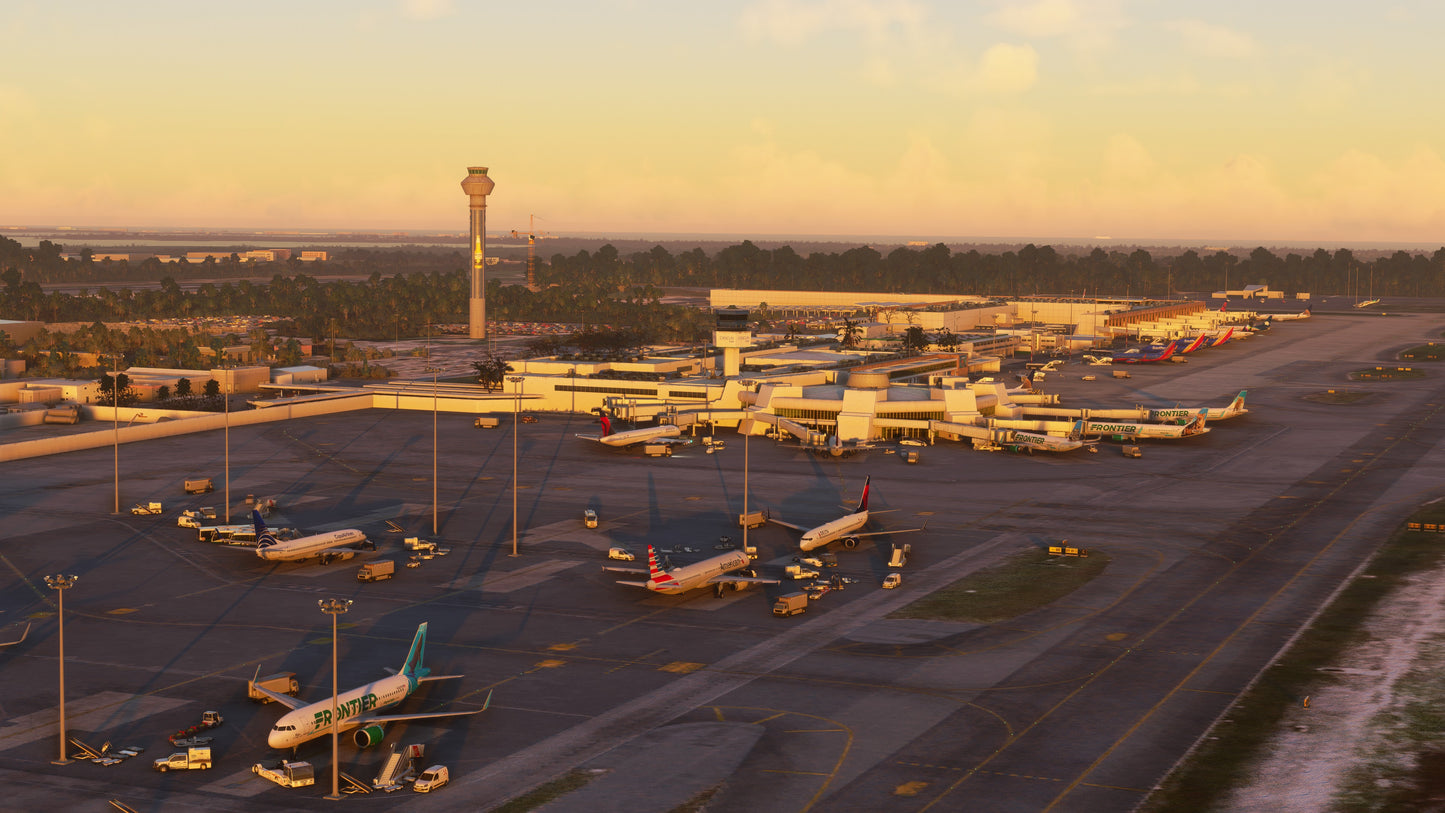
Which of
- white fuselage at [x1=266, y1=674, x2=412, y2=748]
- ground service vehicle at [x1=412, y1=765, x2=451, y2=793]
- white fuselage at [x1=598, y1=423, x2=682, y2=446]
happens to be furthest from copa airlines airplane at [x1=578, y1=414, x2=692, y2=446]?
ground service vehicle at [x1=412, y1=765, x2=451, y2=793]

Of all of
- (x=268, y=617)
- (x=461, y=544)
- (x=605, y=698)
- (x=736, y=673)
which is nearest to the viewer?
(x=605, y=698)

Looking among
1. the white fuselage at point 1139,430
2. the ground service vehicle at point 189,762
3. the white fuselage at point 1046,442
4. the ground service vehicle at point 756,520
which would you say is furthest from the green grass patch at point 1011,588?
the white fuselage at point 1139,430

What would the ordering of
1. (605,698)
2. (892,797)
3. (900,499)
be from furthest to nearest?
1. (900,499)
2. (605,698)
3. (892,797)

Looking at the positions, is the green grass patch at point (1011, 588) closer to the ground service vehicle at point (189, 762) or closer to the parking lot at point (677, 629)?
the parking lot at point (677, 629)

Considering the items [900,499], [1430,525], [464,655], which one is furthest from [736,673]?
[1430,525]

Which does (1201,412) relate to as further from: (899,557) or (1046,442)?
(899,557)

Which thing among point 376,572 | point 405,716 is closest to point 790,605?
point 405,716

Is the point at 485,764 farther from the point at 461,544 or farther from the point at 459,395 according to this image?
the point at 459,395

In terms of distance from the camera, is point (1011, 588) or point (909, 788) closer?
point (909, 788)
